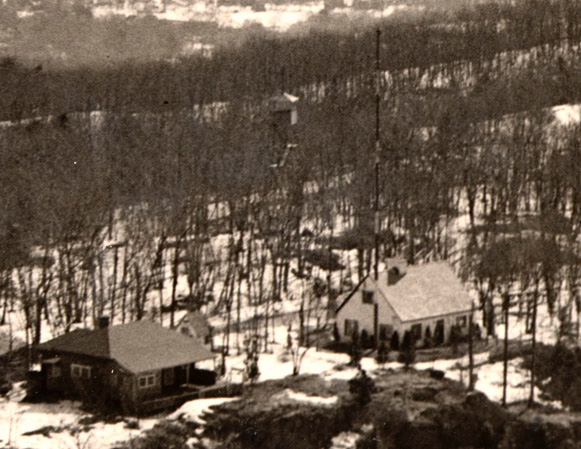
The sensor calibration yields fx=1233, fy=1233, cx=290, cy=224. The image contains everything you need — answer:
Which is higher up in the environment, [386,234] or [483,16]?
[483,16]

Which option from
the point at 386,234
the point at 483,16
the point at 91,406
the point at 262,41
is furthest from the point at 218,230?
the point at 483,16

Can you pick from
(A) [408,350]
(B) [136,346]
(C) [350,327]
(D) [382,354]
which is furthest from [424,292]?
(B) [136,346]

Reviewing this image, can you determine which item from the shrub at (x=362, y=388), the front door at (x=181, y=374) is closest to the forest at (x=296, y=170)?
the shrub at (x=362, y=388)

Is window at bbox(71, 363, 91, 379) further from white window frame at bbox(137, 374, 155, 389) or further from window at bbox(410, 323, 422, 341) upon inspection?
window at bbox(410, 323, 422, 341)

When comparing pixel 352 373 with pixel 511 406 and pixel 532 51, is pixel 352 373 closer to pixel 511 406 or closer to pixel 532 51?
pixel 511 406

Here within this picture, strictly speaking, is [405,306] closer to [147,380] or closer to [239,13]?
[147,380]

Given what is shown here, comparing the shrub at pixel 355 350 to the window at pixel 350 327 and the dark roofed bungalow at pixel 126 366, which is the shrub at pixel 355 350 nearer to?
the window at pixel 350 327
